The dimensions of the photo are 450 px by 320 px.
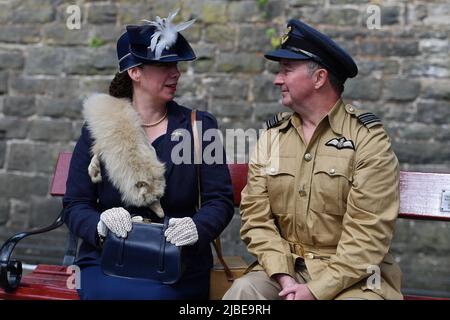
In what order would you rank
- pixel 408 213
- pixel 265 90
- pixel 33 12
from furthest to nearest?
pixel 33 12, pixel 265 90, pixel 408 213

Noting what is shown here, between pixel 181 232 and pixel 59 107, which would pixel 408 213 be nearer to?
pixel 181 232

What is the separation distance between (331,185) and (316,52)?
653 mm

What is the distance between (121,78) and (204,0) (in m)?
2.24

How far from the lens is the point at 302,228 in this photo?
3457 mm

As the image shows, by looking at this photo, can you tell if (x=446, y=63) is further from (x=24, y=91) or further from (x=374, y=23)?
(x=24, y=91)

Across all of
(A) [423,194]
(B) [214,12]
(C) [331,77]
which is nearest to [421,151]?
(A) [423,194]

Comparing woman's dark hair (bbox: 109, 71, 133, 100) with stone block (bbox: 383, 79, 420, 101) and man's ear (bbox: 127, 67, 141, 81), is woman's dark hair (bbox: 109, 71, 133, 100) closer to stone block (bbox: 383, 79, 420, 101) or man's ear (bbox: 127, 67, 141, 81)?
man's ear (bbox: 127, 67, 141, 81)

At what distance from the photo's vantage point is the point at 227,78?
5.89 m

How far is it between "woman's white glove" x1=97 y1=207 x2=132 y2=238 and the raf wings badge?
40.0 inches

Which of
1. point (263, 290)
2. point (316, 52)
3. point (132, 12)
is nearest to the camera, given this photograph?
point (263, 290)

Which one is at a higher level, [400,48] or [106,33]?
[106,33]

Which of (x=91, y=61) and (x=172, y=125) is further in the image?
(x=91, y=61)

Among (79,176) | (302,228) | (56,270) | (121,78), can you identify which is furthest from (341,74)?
(56,270)

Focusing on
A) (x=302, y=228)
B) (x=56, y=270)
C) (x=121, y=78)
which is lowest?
(x=56, y=270)
